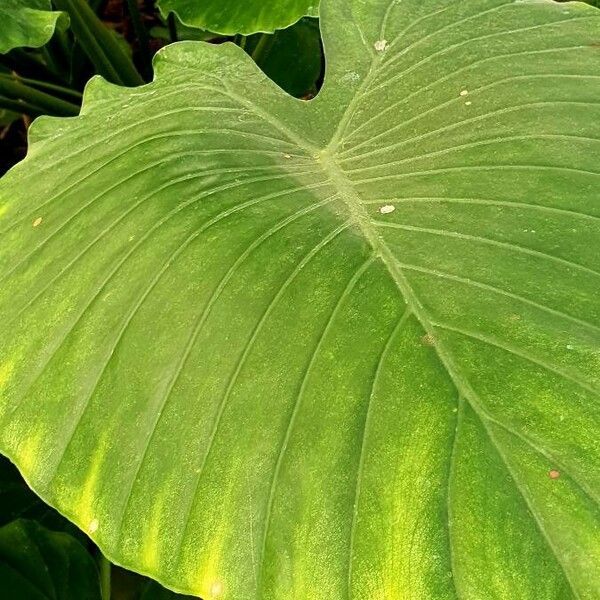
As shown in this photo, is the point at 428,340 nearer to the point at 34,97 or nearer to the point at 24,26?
the point at 24,26

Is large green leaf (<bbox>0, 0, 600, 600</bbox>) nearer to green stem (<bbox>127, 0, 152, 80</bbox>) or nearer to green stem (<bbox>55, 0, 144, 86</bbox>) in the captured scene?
green stem (<bbox>55, 0, 144, 86</bbox>)

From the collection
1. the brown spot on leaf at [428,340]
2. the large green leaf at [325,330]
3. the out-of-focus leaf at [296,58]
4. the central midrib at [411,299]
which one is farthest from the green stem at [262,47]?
the brown spot on leaf at [428,340]

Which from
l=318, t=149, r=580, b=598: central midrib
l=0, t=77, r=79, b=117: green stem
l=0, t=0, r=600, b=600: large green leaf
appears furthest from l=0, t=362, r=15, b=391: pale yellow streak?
l=0, t=77, r=79, b=117: green stem

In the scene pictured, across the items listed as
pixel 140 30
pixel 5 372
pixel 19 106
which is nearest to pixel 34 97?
pixel 19 106

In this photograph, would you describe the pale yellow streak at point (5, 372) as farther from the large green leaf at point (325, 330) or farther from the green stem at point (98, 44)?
the green stem at point (98, 44)

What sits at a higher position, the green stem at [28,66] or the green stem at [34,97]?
the green stem at [28,66]

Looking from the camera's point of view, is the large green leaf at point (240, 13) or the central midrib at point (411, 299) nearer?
the central midrib at point (411, 299)
